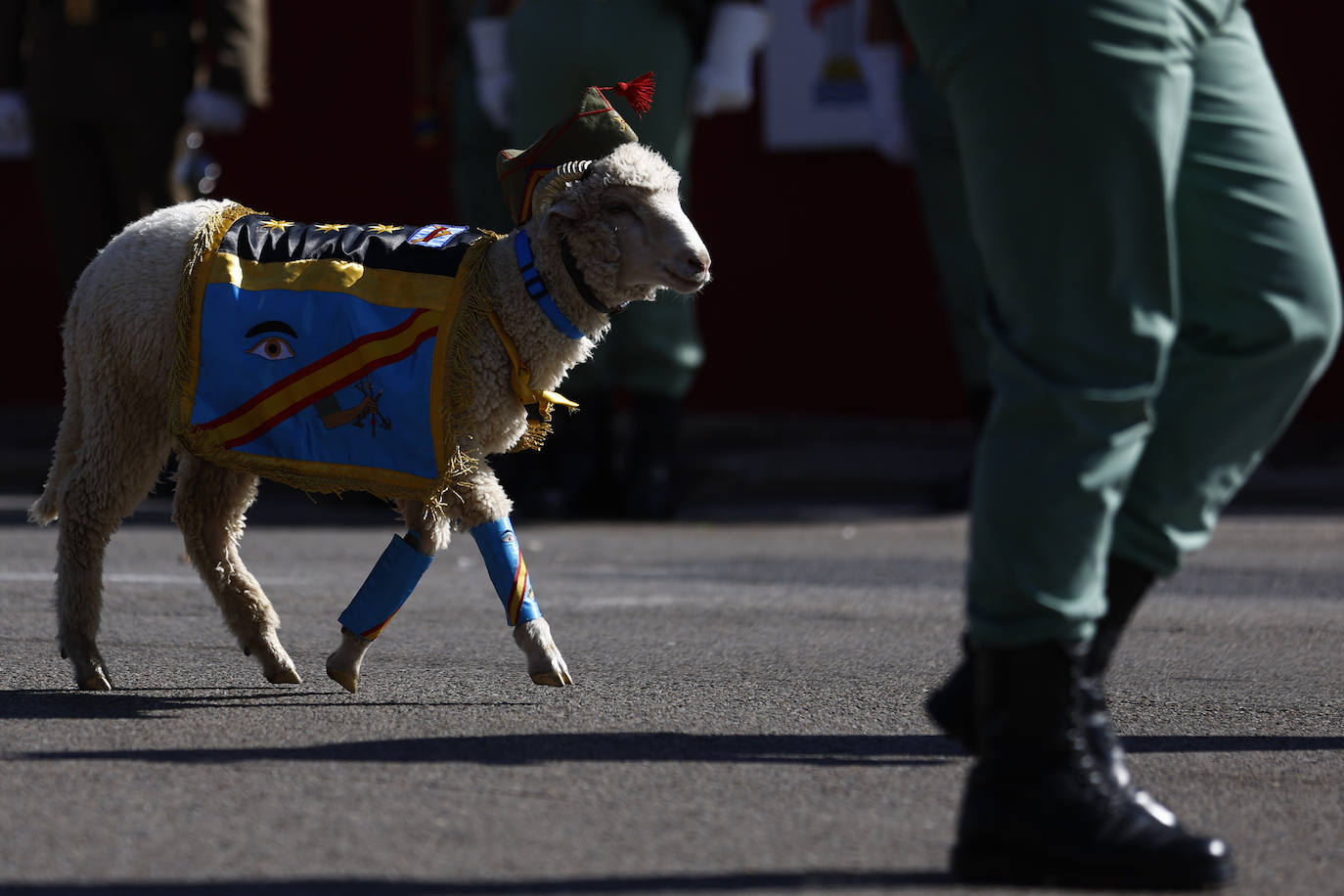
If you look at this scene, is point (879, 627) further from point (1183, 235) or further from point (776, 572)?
point (1183, 235)

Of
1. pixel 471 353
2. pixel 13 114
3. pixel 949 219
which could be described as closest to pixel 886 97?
pixel 949 219

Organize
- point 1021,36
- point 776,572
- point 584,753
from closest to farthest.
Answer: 1. point 1021,36
2. point 584,753
3. point 776,572

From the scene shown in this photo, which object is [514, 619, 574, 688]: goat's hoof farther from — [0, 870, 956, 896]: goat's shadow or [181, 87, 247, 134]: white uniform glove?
[181, 87, 247, 134]: white uniform glove

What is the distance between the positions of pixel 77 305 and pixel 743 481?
4871 millimetres

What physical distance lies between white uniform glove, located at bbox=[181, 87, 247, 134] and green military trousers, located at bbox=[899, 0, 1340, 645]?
19.7 feet

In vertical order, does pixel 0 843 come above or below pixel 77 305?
below

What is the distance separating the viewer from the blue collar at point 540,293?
3.90m

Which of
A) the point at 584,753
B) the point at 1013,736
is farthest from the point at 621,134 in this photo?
the point at 1013,736

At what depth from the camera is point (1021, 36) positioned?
2508mm

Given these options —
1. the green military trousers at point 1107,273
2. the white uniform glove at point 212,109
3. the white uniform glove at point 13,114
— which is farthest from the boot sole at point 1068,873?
the white uniform glove at point 13,114

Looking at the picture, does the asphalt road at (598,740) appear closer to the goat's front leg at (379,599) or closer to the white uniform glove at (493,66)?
the goat's front leg at (379,599)

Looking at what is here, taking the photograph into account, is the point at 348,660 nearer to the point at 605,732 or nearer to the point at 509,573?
the point at 509,573

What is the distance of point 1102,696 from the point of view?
8.70 ft

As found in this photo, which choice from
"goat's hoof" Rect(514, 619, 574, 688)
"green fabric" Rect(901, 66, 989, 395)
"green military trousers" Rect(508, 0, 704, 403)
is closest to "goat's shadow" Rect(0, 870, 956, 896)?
"goat's hoof" Rect(514, 619, 574, 688)
